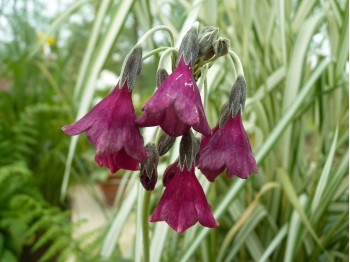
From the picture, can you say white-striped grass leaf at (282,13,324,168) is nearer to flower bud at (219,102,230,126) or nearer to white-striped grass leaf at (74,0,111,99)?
white-striped grass leaf at (74,0,111,99)

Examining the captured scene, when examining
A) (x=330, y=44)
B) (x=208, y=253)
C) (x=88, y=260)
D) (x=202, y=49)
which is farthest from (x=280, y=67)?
(x=202, y=49)

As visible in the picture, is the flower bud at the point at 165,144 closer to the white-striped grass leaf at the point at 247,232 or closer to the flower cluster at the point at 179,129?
the flower cluster at the point at 179,129

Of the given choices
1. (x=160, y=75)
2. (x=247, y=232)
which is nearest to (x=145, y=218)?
(x=160, y=75)

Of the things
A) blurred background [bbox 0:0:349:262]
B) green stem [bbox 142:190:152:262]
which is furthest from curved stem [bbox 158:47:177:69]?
blurred background [bbox 0:0:349:262]

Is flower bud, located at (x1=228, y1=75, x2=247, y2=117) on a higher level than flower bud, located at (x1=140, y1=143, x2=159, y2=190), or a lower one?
higher

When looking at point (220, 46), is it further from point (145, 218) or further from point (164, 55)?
point (145, 218)

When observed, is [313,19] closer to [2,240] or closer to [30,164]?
[2,240]
